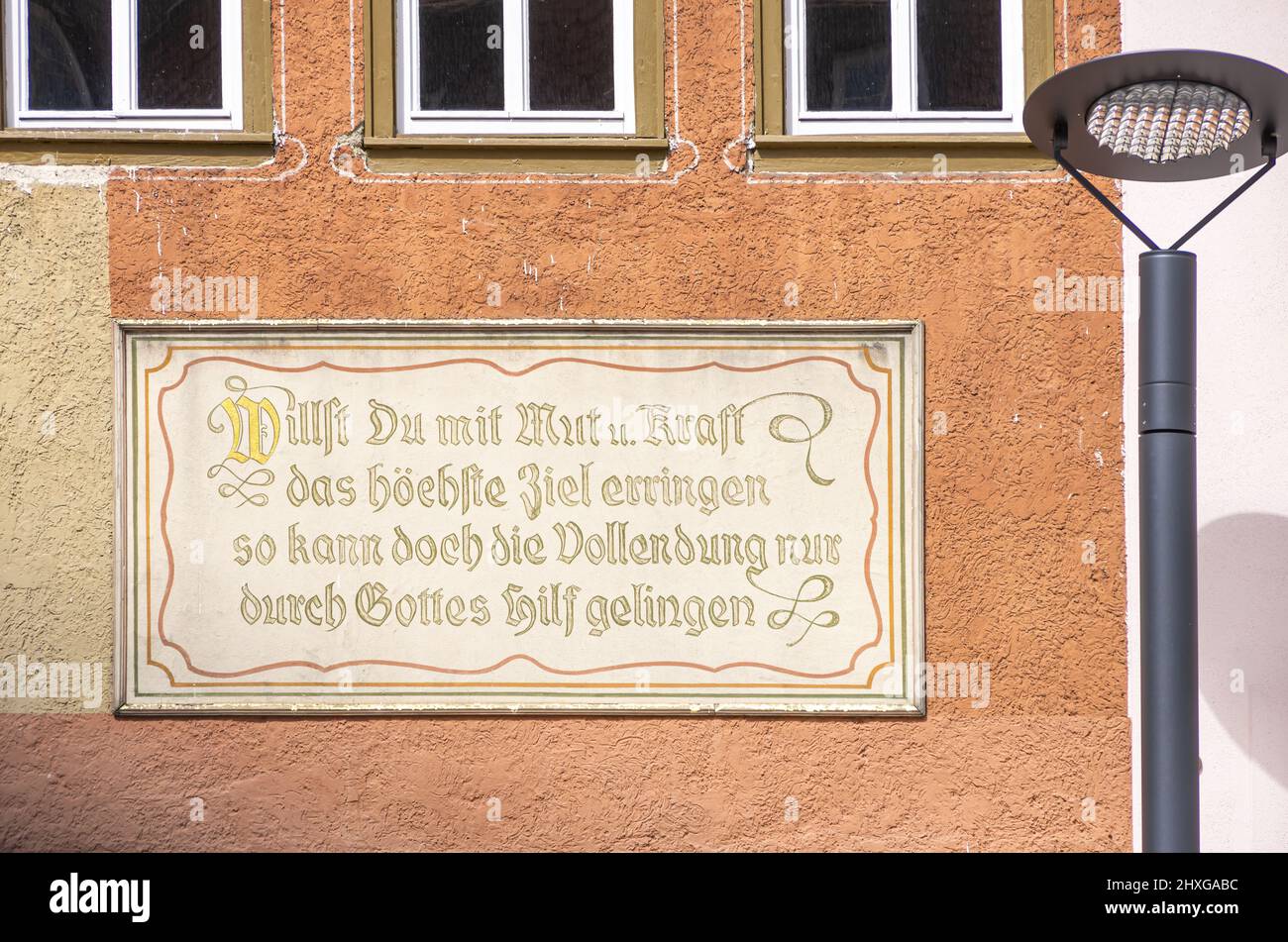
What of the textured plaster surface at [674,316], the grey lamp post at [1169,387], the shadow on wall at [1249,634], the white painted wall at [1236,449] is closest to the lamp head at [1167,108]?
the grey lamp post at [1169,387]

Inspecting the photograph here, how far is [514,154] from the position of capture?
4.91 metres

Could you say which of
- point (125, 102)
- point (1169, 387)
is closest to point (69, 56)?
point (125, 102)

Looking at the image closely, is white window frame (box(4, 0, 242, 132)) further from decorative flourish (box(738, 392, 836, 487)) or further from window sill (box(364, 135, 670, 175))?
decorative flourish (box(738, 392, 836, 487))

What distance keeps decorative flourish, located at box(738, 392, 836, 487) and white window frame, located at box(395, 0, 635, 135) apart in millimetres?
1409

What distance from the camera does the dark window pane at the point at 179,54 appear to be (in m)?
5.00

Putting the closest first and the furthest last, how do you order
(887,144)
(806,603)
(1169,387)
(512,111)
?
(1169,387) → (806,603) → (887,144) → (512,111)

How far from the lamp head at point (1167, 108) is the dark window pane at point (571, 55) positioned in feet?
7.49

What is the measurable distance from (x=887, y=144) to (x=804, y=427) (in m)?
1.35

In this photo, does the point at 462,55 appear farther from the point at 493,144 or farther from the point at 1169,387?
the point at 1169,387

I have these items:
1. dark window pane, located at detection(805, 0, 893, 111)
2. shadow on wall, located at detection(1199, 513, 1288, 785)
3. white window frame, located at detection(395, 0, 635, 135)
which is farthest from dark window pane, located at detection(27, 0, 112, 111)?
shadow on wall, located at detection(1199, 513, 1288, 785)

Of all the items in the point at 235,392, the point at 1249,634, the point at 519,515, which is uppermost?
the point at 235,392

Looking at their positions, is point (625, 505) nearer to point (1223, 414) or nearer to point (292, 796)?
point (292, 796)

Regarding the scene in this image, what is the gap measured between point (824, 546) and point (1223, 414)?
6.27 ft

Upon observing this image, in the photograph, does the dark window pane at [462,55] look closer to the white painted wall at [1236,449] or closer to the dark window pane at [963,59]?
the dark window pane at [963,59]
